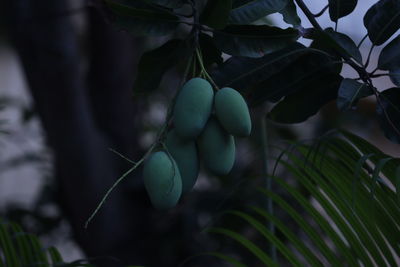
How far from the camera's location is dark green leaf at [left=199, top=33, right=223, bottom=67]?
60 cm

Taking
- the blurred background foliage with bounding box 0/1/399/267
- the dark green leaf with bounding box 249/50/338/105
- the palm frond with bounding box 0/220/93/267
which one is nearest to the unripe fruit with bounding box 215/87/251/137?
the dark green leaf with bounding box 249/50/338/105

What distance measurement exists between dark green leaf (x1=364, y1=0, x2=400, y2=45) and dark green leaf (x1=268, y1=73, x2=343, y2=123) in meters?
0.06

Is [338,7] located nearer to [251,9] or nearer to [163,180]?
[251,9]

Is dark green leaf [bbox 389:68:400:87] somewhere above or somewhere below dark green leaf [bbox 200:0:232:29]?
below

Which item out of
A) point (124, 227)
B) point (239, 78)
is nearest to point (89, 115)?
point (124, 227)

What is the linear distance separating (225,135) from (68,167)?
97 cm

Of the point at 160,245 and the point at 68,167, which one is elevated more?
the point at 68,167

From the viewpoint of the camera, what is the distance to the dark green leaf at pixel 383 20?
64 cm

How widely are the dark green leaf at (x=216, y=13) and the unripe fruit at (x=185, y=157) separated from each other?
0.10 metres

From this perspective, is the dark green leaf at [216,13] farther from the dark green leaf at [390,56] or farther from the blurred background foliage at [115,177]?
the blurred background foliage at [115,177]

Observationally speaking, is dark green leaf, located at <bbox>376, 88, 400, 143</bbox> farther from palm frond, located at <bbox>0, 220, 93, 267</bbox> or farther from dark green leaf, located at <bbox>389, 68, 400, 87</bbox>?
palm frond, located at <bbox>0, 220, 93, 267</bbox>

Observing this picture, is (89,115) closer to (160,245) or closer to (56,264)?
(160,245)

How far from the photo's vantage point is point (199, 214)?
184 cm

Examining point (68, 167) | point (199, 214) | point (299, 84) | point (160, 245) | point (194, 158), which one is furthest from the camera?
point (199, 214)
